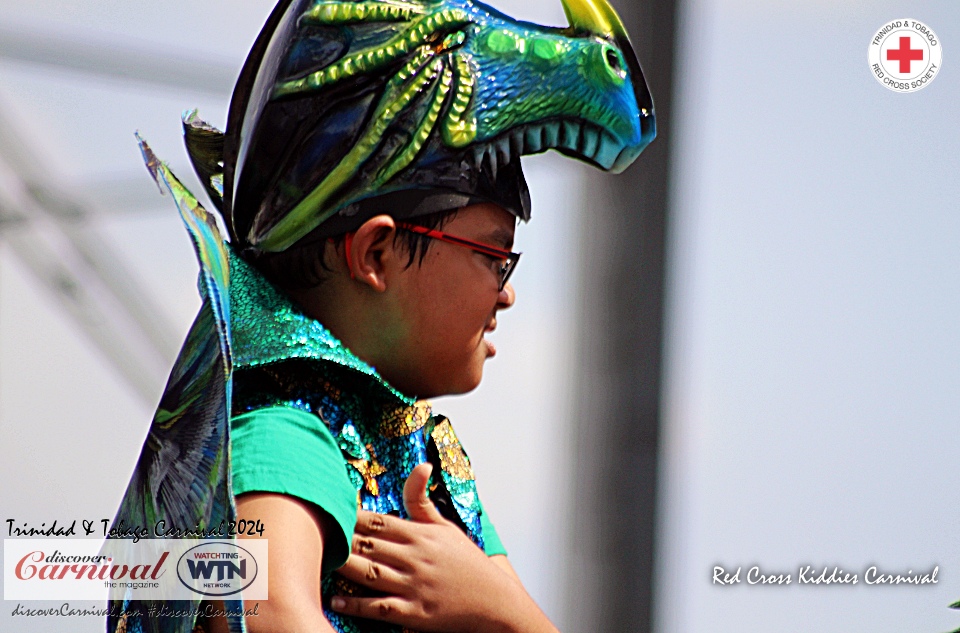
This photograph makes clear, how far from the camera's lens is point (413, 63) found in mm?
1188

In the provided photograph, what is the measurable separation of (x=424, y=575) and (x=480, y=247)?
0.34 metres

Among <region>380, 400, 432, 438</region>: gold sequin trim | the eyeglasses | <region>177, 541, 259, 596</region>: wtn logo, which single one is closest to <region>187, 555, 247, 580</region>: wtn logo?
<region>177, 541, 259, 596</region>: wtn logo

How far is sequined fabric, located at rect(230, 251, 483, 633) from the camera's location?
1141mm

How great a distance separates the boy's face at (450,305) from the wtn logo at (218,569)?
0.28 meters

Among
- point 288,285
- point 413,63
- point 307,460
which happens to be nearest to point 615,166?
point 413,63

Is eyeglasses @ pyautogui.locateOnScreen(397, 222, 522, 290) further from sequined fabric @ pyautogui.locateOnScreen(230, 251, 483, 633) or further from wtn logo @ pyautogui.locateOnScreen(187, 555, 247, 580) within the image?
wtn logo @ pyautogui.locateOnScreen(187, 555, 247, 580)

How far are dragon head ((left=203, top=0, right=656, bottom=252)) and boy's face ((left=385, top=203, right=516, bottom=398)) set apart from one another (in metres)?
0.04

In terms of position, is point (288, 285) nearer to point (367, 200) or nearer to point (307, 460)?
point (367, 200)

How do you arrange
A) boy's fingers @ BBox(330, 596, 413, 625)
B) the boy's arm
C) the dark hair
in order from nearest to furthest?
1. the boy's arm
2. boy's fingers @ BBox(330, 596, 413, 625)
3. the dark hair

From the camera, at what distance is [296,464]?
41.7 inches

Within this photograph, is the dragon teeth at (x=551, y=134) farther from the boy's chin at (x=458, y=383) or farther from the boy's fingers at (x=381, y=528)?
the boy's fingers at (x=381, y=528)

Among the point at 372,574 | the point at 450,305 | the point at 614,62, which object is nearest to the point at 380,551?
the point at 372,574

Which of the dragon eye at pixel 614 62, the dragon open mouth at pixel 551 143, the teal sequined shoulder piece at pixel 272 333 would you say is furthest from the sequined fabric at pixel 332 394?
the dragon eye at pixel 614 62

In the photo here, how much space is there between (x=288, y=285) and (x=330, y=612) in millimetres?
331
